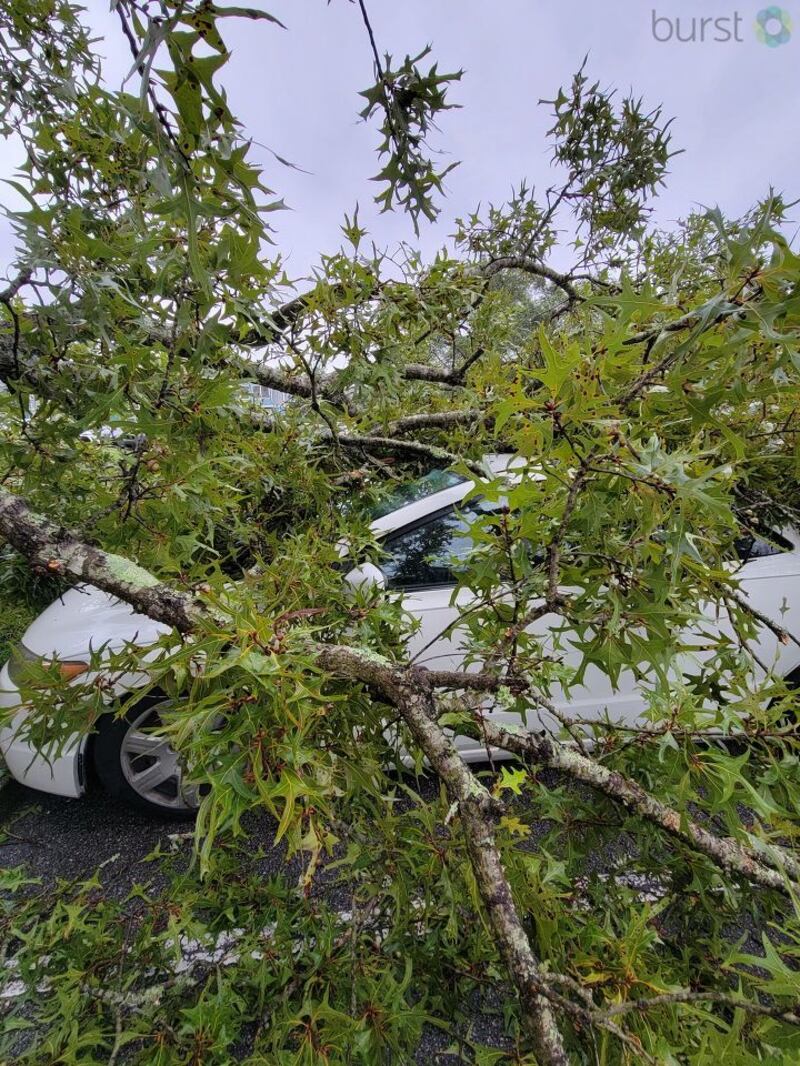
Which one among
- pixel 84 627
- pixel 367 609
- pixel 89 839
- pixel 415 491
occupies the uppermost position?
pixel 415 491

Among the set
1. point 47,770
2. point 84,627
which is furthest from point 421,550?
point 47,770

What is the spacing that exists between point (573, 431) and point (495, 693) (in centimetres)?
60

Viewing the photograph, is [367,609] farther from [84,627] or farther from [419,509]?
[84,627]

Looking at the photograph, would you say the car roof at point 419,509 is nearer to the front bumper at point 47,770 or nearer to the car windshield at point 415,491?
the car windshield at point 415,491

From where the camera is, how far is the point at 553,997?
710mm

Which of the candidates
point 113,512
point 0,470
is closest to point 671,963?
point 113,512

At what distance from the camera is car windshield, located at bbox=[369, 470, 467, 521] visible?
3141 millimetres

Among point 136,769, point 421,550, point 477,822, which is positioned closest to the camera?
point 477,822

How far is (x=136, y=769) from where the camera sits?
2.72m

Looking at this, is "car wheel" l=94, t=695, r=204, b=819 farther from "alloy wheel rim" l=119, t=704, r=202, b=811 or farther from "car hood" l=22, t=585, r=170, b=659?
"car hood" l=22, t=585, r=170, b=659

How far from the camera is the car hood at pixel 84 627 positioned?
2.57m

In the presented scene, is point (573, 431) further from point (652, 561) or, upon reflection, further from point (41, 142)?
point (41, 142)

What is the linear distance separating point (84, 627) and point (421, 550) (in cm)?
192

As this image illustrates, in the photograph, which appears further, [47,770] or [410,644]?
[410,644]
